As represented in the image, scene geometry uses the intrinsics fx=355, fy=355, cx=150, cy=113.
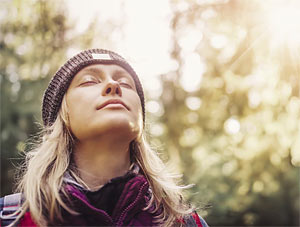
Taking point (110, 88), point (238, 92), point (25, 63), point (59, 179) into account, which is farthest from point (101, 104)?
point (25, 63)

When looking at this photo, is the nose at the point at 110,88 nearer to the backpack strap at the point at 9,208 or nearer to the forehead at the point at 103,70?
the forehead at the point at 103,70

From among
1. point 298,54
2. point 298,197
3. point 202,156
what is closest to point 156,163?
point 298,54

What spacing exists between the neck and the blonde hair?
7 centimetres

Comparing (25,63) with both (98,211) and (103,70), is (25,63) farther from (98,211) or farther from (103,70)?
(98,211)

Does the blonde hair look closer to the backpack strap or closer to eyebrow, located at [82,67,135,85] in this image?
the backpack strap

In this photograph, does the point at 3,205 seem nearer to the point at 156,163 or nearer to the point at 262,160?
the point at 156,163

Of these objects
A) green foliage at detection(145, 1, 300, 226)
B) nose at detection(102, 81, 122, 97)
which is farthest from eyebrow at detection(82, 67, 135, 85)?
green foliage at detection(145, 1, 300, 226)

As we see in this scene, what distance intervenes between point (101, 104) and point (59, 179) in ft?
1.44

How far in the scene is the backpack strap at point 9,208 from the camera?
171 centimetres

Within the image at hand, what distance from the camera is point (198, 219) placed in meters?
2.09

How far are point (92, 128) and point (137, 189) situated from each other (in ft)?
1.27

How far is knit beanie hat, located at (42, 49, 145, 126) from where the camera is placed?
205 cm

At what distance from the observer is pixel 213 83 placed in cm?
482

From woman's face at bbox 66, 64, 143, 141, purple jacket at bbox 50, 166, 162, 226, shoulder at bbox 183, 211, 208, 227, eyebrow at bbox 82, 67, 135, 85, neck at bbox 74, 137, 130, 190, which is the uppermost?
eyebrow at bbox 82, 67, 135, 85
